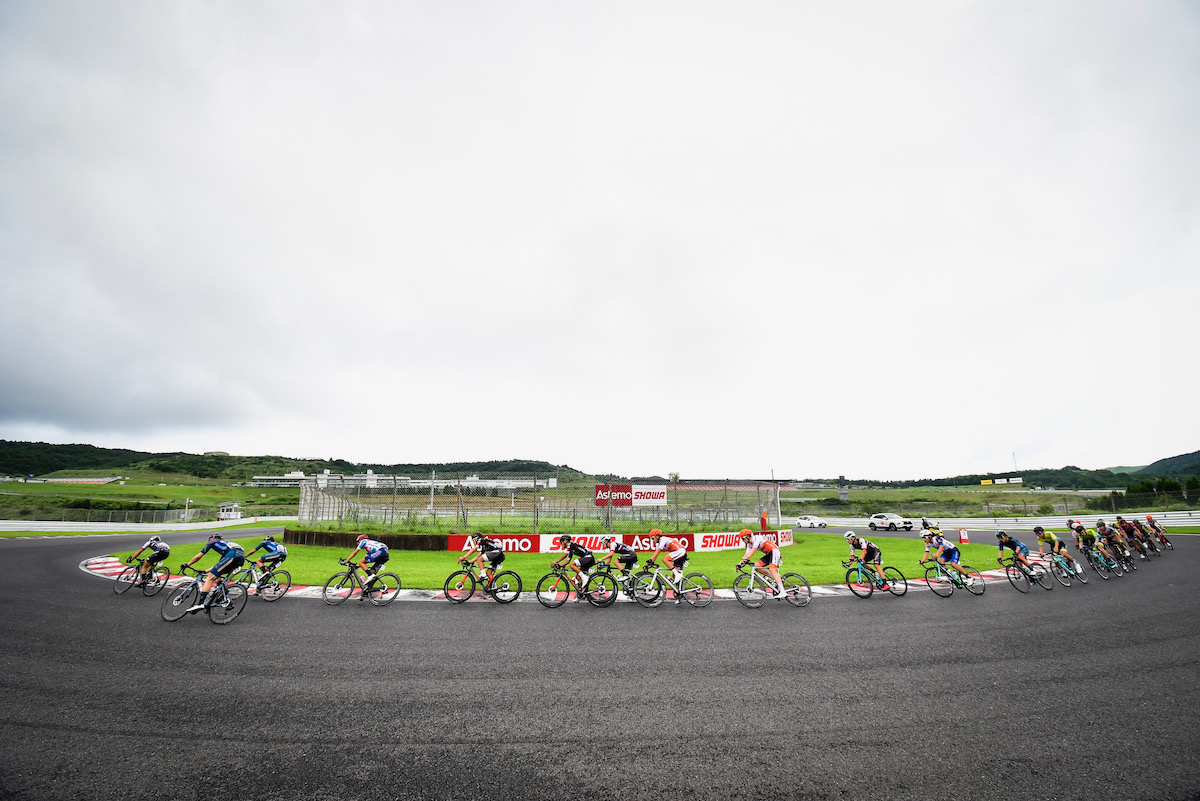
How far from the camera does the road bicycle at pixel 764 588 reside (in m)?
11.3

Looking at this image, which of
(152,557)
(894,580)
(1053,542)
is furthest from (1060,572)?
(152,557)

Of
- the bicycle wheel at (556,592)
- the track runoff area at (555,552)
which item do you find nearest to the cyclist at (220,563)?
the track runoff area at (555,552)

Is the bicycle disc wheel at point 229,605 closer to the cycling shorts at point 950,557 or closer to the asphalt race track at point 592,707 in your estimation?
the asphalt race track at point 592,707

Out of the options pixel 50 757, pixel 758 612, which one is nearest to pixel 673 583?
pixel 758 612

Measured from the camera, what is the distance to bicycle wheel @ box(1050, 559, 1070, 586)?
14375 millimetres

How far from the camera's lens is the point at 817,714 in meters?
5.26

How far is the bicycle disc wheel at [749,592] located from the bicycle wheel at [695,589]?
65cm

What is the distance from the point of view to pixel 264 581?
11133 millimetres

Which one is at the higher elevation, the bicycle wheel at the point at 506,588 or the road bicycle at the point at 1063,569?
the bicycle wheel at the point at 506,588

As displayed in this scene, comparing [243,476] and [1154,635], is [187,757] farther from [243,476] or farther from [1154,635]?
[243,476]

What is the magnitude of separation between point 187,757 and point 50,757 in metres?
1.13

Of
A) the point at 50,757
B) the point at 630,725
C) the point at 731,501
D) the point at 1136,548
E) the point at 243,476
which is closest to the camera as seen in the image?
the point at 50,757

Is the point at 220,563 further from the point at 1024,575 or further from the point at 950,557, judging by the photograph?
the point at 1024,575

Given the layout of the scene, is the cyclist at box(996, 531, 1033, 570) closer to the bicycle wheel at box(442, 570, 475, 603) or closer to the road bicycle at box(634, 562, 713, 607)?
the road bicycle at box(634, 562, 713, 607)
